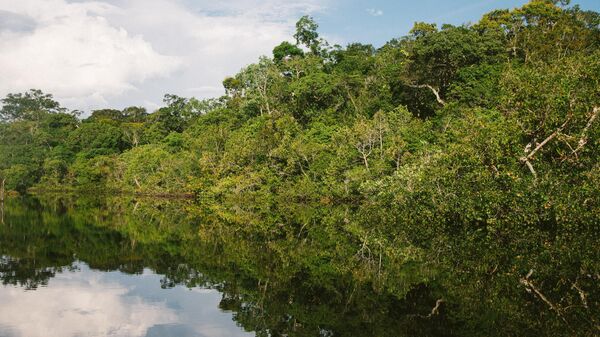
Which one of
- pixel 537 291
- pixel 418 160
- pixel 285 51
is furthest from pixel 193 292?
pixel 285 51

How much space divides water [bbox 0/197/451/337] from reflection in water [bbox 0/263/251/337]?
0.07 feet

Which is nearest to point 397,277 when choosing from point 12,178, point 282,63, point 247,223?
point 247,223

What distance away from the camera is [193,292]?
11.3 metres

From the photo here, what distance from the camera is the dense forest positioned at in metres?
12.5

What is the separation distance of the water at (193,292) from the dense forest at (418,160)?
856 mm

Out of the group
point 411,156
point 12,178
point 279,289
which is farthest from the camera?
point 12,178

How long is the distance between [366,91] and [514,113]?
29615 millimetres

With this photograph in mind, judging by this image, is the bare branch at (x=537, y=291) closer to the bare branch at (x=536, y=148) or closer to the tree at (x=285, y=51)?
the bare branch at (x=536, y=148)

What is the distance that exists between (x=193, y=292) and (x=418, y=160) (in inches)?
714

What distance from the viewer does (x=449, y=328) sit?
802 centimetres

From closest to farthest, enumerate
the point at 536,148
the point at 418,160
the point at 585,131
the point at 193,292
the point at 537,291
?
the point at 537,291, the point at 193,292, the point at 585,131, the point at 536,148, the point at 418,160

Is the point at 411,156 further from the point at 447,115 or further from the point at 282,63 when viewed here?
the point at 282,63

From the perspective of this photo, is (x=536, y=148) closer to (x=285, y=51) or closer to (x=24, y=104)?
(x=285, y=51)

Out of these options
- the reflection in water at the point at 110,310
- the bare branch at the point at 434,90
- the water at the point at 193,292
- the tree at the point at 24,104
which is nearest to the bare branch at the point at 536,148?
the water at the point at 193,292
